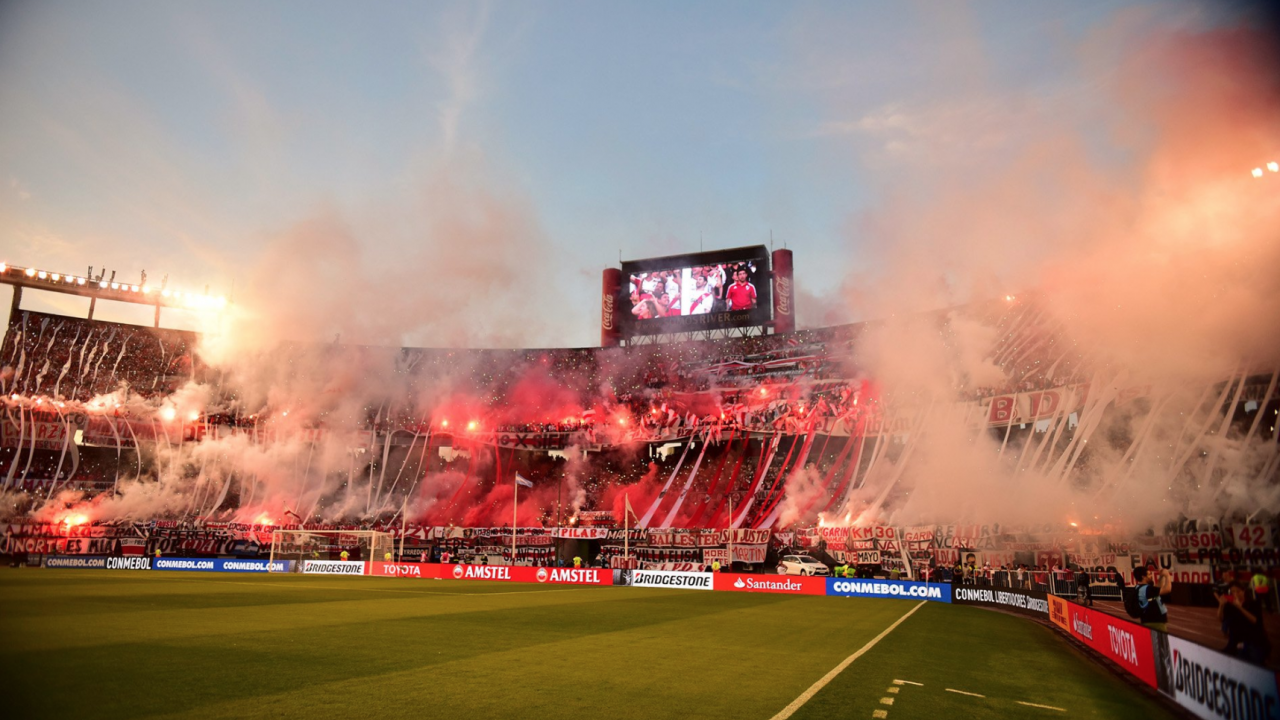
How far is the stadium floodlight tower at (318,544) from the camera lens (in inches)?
1689

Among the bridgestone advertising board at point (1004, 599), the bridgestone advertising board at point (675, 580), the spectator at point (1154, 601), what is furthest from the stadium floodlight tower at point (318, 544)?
the spectator at point (1154, 601)

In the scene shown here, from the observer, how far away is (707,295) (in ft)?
201

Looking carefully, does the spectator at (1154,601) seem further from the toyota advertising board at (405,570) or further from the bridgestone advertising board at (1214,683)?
the toyota advertising board at (405,570)

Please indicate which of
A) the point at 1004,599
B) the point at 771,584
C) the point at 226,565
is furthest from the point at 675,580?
the point at 226,565

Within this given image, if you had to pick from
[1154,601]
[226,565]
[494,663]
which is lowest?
[226,565]

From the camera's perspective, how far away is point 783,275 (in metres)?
62.4

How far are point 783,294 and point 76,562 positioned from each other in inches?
2041

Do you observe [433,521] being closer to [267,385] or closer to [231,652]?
Answer: [267,385]

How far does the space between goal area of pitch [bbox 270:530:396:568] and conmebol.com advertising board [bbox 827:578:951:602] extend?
1040 inches

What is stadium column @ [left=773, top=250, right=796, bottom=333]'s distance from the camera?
2410 inches

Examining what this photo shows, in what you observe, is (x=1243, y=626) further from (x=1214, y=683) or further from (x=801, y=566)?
(x=801, y=566)

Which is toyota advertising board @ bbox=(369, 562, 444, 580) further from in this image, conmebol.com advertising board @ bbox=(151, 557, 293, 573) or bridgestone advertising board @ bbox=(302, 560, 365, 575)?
conmebol.com advertising board @ bbox=(151, 557, 293, 573)

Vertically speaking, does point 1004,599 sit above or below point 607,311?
below

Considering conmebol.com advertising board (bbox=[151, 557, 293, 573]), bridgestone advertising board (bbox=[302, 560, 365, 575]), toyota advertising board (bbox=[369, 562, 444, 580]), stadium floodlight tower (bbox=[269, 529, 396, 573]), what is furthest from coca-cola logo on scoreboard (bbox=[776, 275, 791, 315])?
conmebol.com advertising board (bbox=[151, 557, 293, 573])
